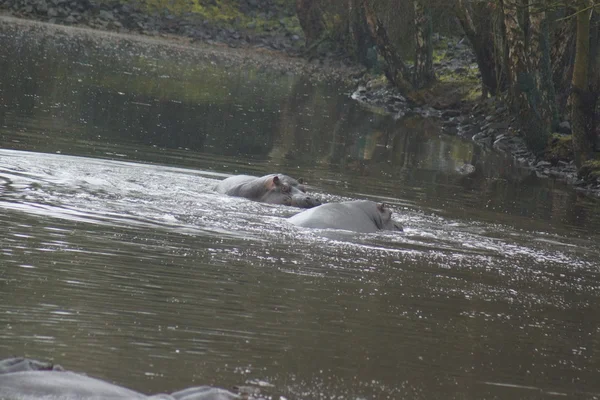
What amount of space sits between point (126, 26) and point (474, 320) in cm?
5441

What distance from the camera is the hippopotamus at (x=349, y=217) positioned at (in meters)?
10.4

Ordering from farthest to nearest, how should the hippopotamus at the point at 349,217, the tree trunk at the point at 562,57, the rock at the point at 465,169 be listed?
the tree trunk at the point at 562,57 → the rock at the point at 465,169 → the hippopotamus at the point at 349,217

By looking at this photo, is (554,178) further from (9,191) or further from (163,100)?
(9,191)

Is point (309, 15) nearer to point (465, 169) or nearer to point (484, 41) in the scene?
point (484, 41)

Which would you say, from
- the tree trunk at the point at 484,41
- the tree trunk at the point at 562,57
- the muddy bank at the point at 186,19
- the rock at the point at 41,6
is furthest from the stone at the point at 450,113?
the rock at the point at 41,6

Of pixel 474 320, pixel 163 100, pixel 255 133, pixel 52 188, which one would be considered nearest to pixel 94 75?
pixel 163 100

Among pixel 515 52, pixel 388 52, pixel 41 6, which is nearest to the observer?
pixel 515 52

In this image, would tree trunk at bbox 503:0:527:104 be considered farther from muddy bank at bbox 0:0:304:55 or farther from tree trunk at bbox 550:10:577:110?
muddy bank at bbox 0:0:304:55

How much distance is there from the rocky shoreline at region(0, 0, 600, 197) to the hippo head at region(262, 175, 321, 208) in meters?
14.9

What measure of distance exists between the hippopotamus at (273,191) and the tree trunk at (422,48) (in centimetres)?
1906

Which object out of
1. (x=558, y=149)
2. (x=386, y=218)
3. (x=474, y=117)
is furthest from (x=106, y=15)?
(x=386, y=218)

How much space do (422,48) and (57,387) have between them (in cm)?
2895

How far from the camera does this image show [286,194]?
12.2 meters

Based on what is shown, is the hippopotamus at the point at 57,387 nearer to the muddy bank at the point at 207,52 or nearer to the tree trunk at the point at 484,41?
the tree trunk at the point at 484,41
